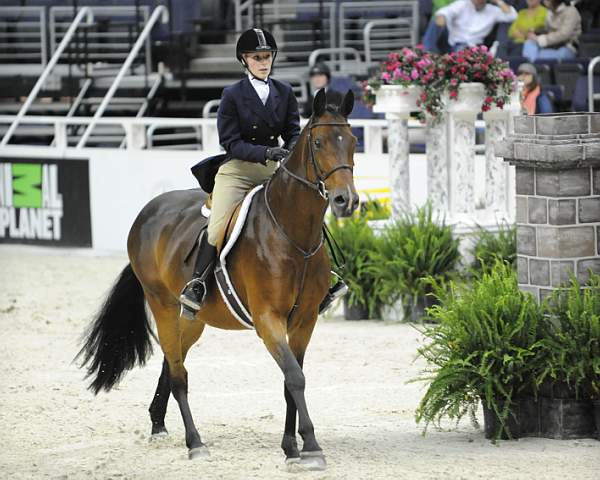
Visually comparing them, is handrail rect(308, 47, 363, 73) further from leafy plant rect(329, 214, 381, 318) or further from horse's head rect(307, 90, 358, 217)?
horse's head rect(307, 90, 358, 217)

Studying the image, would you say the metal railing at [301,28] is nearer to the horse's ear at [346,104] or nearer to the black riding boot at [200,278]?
the black riding boot at [200,278]

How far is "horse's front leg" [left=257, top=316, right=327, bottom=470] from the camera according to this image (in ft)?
22.9

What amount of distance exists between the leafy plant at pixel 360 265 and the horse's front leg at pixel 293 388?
5066 mm

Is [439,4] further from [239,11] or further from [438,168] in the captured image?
[438,168]

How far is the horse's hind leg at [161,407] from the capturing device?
26.6ft

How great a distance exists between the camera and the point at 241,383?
9922 mm

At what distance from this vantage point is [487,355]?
735 cm

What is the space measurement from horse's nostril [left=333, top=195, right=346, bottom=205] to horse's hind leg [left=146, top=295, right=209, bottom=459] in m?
1.73

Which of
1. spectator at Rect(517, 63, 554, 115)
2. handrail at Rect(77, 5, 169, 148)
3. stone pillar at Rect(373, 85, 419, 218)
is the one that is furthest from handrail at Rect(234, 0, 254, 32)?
stone pillar at Rect(373, 85, 419, 218)

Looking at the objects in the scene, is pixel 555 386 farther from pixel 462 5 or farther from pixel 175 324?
pixel 462 5

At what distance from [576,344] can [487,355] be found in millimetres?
484

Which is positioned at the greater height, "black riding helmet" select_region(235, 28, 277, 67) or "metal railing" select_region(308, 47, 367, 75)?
"metal railing" select_region(308, 47, 367, 75)

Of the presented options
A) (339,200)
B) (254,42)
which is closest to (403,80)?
(254,42)

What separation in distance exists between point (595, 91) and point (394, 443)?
10.2 m
